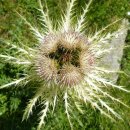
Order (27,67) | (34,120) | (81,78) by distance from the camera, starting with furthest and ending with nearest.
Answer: (34,120)
(27,67)
(81,78)

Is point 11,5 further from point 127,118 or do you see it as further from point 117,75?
point 127,118

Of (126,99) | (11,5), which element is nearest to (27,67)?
(11,5)

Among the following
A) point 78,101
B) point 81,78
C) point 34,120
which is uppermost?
point 81,78

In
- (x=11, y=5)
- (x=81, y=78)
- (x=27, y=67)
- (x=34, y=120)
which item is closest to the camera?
(x=81, y=78)

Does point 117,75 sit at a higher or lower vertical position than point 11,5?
lower

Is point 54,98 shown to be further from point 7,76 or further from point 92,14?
point 92,14

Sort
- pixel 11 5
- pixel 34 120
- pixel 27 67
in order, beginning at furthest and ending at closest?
pixel 11 5, pixel 34 120, pixel 27 67

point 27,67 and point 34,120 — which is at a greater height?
point 27,67

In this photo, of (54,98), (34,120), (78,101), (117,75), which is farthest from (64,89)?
(117,75)

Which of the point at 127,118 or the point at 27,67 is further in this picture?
the point at 127,118
